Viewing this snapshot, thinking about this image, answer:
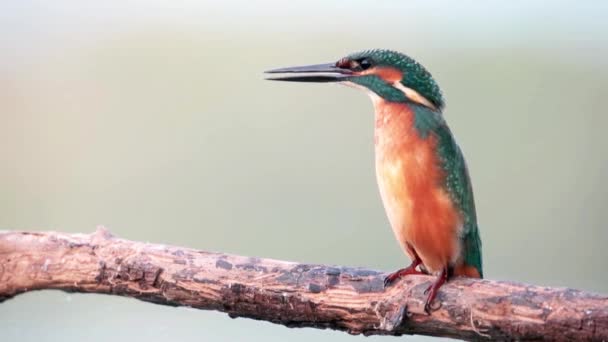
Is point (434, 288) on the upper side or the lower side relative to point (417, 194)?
lower

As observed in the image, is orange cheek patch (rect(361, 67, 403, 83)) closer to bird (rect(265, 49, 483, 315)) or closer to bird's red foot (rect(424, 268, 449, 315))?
bird (rect(265, 49, 483, 315))

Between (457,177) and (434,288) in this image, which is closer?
(434,288)

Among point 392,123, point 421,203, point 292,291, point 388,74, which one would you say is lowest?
point 292,291

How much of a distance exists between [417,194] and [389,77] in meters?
0.28

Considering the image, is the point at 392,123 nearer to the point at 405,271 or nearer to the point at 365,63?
the point at 365,63

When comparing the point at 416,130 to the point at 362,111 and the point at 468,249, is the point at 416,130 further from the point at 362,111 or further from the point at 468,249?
the point at 362,111

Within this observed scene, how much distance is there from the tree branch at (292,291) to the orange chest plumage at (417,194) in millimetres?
101

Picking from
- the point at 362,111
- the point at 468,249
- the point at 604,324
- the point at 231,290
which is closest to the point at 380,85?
the point at 468,249

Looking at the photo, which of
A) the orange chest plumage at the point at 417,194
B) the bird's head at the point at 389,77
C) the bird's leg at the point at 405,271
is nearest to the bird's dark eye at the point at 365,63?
the bird's head at the point at 389,77

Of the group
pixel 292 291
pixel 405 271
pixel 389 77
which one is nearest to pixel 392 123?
pixel 389 77

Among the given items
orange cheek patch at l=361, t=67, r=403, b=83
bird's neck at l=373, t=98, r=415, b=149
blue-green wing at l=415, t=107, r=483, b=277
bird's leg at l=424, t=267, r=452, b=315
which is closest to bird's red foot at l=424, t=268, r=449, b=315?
bird's leg at l=424, t=267, r=452, b=315

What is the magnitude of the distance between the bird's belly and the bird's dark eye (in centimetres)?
22

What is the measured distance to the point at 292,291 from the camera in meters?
1.83

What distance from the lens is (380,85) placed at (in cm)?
204
